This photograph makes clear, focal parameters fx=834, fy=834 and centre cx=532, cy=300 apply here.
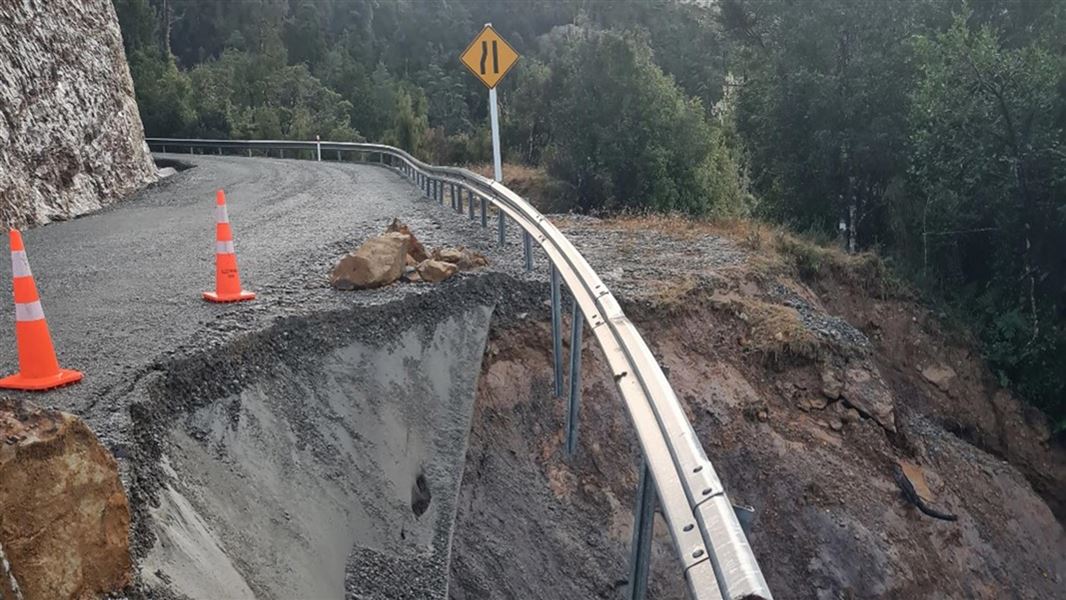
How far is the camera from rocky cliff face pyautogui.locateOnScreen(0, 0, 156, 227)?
530 inches

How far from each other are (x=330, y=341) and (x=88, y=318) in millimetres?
2044

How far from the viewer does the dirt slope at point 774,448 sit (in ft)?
20.5

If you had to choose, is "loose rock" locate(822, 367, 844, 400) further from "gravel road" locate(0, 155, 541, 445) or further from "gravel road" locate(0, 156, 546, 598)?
"gravel road" locate(0, 155, 541, 445)

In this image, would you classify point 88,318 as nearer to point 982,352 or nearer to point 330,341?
point 330,341

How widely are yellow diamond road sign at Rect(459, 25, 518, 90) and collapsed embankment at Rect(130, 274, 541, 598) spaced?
19.6 ft

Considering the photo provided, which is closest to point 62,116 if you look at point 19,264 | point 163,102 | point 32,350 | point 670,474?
point 19,264

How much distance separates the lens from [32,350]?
5051 millimetres

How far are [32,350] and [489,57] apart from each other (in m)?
8.26

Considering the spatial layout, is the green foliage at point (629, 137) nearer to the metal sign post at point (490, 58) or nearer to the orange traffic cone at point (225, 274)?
the metal sign post at point (490, 58)

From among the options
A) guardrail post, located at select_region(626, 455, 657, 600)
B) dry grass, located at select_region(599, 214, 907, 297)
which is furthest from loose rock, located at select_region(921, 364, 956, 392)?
guardrail post, located at select_region(626, 455, 657, 600)

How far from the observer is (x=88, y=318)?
6.60 meters

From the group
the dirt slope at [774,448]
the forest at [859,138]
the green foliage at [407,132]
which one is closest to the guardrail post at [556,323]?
the dirt slope at [774,448]

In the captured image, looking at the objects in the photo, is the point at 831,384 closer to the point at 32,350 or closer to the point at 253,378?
the point at 253,378

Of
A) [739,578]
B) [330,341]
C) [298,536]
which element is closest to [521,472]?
[330,341]
